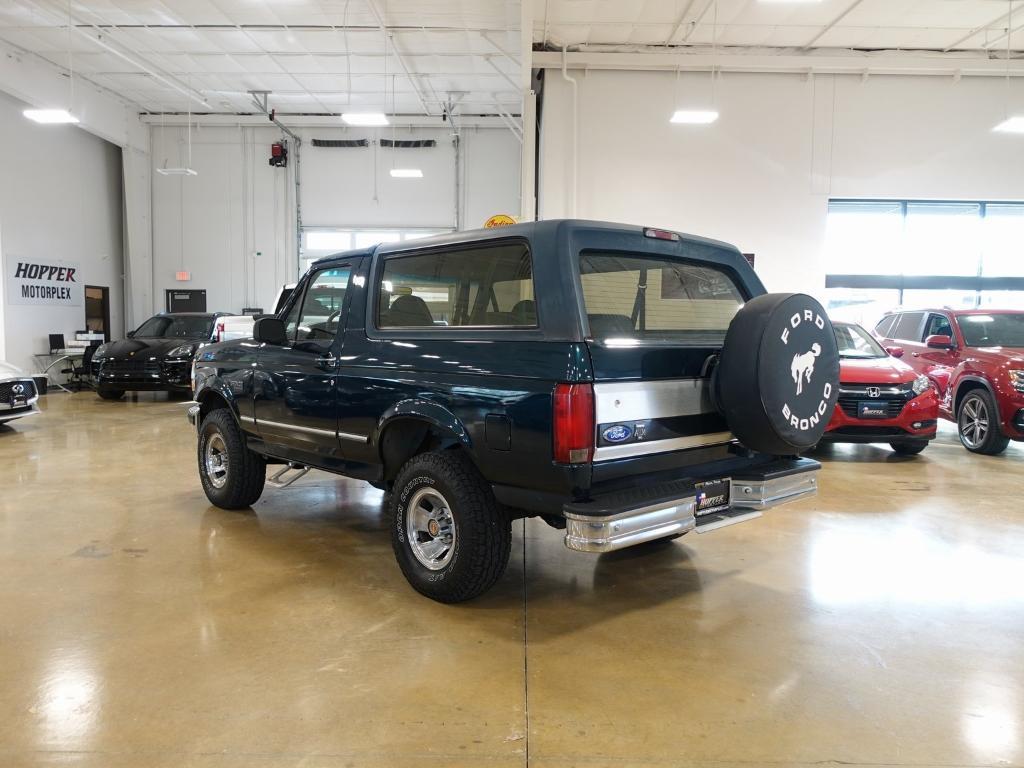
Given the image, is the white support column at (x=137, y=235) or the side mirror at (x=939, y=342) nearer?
the side mirror at (x=939, y=342)

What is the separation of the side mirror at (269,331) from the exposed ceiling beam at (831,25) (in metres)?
9.54

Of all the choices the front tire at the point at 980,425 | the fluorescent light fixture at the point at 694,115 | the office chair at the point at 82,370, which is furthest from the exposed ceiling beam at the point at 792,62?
the office chair at the point at 82,370

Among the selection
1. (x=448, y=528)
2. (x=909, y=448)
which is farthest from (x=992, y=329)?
(x=448, y=528)

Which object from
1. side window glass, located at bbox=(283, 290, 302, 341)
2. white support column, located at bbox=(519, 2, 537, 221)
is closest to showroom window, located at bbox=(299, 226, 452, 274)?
white support column, located at bbox=(519, 2, 537, 221)

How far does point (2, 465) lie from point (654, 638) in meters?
6.50

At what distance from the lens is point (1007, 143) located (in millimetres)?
11336

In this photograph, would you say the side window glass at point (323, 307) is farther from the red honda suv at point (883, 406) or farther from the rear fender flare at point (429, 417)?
the red honda suv at point (883, 406)

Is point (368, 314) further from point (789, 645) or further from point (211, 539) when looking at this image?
point (789, 645)

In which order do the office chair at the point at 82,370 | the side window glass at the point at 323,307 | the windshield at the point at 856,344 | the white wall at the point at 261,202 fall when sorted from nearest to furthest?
1. the side window glass at the point at 323,307
2. the windshield at the point at 856,344
3. the office chair at the point at 82,370
4. the white wall at the point at 261,202

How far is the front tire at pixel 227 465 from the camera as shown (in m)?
4.71

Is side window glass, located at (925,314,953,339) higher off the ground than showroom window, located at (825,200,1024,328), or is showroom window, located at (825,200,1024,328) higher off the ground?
showroom window, located at (825,200,1024,328)

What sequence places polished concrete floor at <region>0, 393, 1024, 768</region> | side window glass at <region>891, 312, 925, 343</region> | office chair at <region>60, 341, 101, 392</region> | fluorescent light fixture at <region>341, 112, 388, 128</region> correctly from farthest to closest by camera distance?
office chair at <region>60, 341, 101, 392</region>
fluorescent light fixture at <region>341, 112, 388, 128</region>
side window glass at <region>891, 312, 925, 343</region>
polished concrete floor at <region>0, 393, 1024, 768</region>

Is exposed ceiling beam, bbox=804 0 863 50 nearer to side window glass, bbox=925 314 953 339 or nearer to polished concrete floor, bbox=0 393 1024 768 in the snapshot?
side window glass, bbox=925 314 953 339

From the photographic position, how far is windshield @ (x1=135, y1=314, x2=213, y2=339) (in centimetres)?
1204
